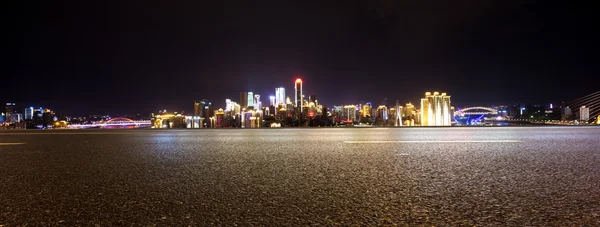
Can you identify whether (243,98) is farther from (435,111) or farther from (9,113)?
(435,111)

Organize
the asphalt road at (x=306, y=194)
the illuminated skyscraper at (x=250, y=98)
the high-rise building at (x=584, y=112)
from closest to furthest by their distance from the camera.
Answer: the asphalt road at (x=306, y=194)
the high-rise building at (x=584, y=112)
the illuminated skyscraper at (x=250, y=98)

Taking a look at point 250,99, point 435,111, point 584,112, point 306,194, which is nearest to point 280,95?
point 250,99

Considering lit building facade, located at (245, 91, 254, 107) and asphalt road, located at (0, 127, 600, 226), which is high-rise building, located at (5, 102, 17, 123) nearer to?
asphalt road, located at (0, 127, 600, 226)

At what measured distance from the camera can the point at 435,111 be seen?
28188mm

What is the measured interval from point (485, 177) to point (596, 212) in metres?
0.69

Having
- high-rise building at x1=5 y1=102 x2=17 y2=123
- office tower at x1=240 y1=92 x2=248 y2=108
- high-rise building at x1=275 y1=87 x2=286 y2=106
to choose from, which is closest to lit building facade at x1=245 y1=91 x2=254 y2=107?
office tower at x1=240 y1=92 x2=248 y2=108

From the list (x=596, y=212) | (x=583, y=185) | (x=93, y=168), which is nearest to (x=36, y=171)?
(x=93, y=168)

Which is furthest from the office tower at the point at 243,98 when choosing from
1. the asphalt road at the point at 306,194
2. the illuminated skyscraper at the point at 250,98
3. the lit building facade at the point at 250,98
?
the asphalt road at the point at 306,194

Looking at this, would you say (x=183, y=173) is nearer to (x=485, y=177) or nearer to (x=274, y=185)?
(x=274, y=185)

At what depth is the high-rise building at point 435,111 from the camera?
83.5ft

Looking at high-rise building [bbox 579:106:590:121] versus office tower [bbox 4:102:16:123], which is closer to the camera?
high-rise building [bbox 579:106:590:121]

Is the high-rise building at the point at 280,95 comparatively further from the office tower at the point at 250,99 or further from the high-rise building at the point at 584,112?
the high-rise building at the point at 584,112

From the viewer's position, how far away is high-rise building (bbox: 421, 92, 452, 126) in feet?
83.5

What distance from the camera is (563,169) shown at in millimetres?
2146
